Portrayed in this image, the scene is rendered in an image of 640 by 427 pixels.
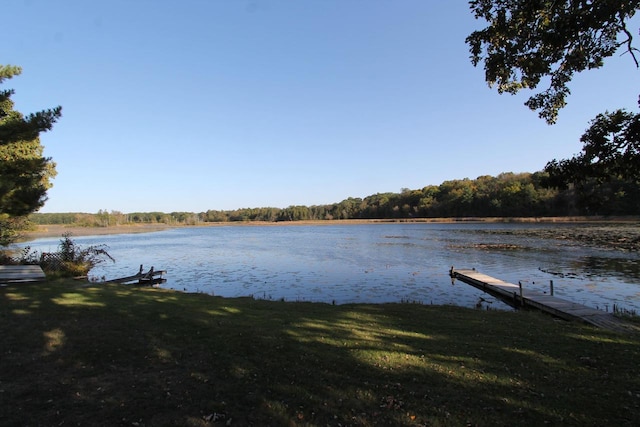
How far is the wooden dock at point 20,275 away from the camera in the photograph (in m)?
13.1

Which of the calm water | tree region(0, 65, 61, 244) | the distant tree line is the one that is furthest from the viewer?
the distant tree line

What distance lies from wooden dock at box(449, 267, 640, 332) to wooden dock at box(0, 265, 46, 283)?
63.2 ft

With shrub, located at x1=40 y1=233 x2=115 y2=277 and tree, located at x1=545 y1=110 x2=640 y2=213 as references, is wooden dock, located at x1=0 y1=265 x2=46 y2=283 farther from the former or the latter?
tree, located at x1=545 y1=110 x2=640 y2=213

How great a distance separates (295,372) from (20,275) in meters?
13.2

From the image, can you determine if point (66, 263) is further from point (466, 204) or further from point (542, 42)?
point (466, 204)

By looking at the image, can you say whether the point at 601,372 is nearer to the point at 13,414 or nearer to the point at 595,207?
the point at 595,207

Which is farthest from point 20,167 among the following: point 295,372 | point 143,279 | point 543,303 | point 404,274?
point 543,303

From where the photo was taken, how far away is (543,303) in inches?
596

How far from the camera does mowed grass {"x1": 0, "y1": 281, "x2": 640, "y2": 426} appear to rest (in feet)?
14.6

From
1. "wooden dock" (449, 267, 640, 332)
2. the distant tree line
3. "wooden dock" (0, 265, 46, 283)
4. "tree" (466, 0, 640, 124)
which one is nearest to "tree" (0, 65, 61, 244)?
"wooden dock" (0, 265, 46, 283)

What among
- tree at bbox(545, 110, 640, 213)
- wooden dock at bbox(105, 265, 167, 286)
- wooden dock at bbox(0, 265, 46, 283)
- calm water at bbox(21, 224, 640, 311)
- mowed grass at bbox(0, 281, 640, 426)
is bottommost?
calm water at bbox(21, 224, 640, 311)

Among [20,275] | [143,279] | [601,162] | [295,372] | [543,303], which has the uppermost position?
[601,162]

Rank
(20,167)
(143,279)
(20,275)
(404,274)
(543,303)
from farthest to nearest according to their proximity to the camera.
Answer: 1. (404,274)
2. (143,279)
3. (543,303)
4. (20,167)
5. (20,275)

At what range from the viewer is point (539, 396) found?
5.07 m
